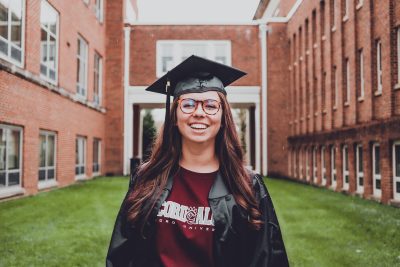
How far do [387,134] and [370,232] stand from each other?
5098 mm

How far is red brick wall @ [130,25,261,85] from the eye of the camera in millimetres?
26250

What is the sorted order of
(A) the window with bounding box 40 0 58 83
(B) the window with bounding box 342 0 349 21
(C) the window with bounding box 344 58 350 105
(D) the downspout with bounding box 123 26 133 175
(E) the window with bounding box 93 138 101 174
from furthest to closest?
(D) the downspout with bounding box 123 26 133 175
(E) the window with bounding box 93 138 101 174
(C) the window with bounding box 344 58 350 105
(B) the window with bounding box 342 0 349 21
(A) the window with bounding box 40 0 58 83

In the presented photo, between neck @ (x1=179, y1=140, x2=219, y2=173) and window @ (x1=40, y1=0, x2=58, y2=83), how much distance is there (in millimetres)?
13807

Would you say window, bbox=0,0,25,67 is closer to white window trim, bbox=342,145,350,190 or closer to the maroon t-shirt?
the maroon t-shirt

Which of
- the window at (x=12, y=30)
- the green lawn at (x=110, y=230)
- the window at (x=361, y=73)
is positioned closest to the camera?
the green lawn at (x=110, y=230)

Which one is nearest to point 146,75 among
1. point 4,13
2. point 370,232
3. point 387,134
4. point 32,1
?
point 32,1

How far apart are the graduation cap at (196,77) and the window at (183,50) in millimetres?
23316

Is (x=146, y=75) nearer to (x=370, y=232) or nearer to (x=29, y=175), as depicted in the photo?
(x=29, y=175)

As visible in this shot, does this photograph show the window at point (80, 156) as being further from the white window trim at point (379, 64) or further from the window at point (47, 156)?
the white window trim at point (379, 64)

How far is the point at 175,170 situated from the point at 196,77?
61cm

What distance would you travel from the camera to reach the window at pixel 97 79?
77.6 ft

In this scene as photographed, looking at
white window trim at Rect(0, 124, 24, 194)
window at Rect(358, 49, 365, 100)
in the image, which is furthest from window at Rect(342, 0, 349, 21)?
white window trim at Rect(0, 124, 24, 194)

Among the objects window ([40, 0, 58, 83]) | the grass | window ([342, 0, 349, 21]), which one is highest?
window ([342, 0, 349, 21])

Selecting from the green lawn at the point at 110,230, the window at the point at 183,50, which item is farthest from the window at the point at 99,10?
the green lawn at the point at 110,230
